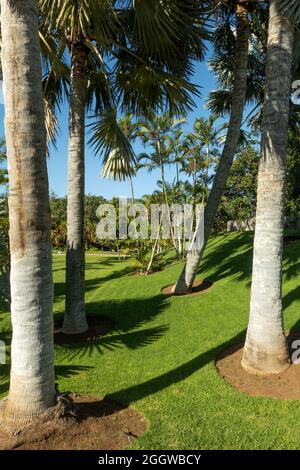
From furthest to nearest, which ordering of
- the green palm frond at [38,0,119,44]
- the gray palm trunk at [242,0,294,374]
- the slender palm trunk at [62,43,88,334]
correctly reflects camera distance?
the slender palm trunk at [62,43,88,334] → the green palm frond at [38,0,119,44] → the gray palm trunk at [242,0,294,374]

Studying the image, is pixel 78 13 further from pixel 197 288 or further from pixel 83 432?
pixel 197 288

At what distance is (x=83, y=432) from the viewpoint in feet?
11.8

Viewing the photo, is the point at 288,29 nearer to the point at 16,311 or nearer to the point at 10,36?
the point at 10,36

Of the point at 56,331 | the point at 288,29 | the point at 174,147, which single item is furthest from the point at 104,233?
the point at 288,29

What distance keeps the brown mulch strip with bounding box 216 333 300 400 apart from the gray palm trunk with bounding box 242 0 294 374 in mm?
121

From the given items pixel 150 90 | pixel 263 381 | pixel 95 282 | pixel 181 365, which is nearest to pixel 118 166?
pixel 150 90

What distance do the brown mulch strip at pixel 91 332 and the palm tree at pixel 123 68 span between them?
20 cm

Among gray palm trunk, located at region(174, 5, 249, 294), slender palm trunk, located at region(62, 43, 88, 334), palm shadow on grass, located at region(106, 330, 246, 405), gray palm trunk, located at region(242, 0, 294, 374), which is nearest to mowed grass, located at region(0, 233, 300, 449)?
palm shadow on grass, located at region(106, 330, 246, 405)

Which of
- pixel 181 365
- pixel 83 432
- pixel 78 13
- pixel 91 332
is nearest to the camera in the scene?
pixel 83 432

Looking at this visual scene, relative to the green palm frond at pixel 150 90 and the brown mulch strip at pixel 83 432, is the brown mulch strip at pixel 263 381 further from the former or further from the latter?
the green palm frond at pixel 150 90

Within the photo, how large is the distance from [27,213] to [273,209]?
3243mm

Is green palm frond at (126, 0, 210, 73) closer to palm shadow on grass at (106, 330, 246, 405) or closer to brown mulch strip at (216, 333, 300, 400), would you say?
palm shadow on grass at (106, 330, 246, 405)

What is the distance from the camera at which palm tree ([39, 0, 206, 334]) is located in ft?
21.4
